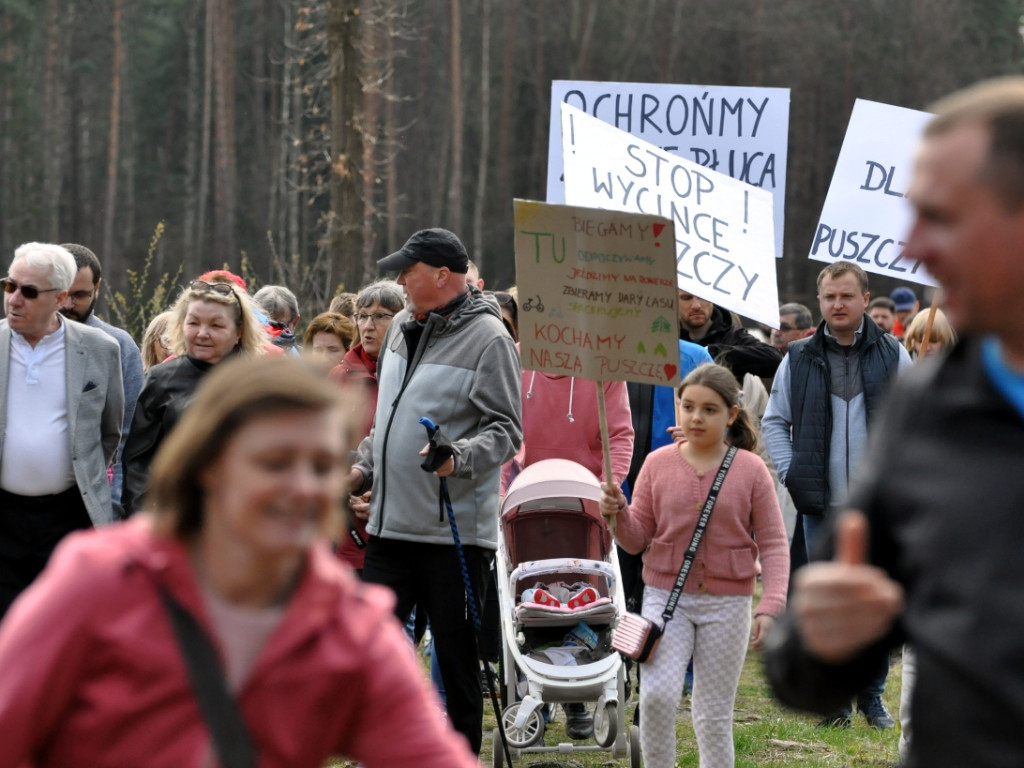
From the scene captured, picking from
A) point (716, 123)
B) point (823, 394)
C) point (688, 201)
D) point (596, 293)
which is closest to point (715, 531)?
point (596, 293)

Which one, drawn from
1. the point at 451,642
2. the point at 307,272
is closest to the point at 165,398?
the point at 451,642

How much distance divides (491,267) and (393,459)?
40846mm

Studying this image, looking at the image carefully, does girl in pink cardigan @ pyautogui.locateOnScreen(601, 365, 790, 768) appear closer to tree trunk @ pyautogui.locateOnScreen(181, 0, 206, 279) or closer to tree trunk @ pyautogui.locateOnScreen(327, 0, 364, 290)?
tree trunk @ pyautogui.locateOnScreen(327, 0, 364, 290)

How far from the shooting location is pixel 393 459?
19.5ft

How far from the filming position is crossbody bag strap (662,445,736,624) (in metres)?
5.43

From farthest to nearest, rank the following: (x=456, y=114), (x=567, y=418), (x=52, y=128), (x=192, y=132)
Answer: (x=192, y=132), (x=52, y=128), (x=456, y=114), (x=567, y=418)

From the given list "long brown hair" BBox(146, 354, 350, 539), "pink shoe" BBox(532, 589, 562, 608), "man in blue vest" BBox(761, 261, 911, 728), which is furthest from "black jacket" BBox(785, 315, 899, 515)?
"long brown hair" BBox(146, 354, 350, 539)

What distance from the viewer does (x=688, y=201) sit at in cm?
737

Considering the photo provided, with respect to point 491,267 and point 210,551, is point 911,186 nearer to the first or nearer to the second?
point 210,551

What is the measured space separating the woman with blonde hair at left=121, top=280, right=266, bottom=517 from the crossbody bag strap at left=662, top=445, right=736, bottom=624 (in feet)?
6.25

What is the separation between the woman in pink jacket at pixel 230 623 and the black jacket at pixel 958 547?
0.76 meters

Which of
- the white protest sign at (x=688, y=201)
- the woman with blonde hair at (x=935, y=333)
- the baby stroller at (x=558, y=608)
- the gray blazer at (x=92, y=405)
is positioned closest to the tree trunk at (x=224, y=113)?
the white protest sign at (x=688, y=201)

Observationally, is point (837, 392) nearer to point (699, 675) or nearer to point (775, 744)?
point (775, 744)

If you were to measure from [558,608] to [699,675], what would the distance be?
1063 mm
